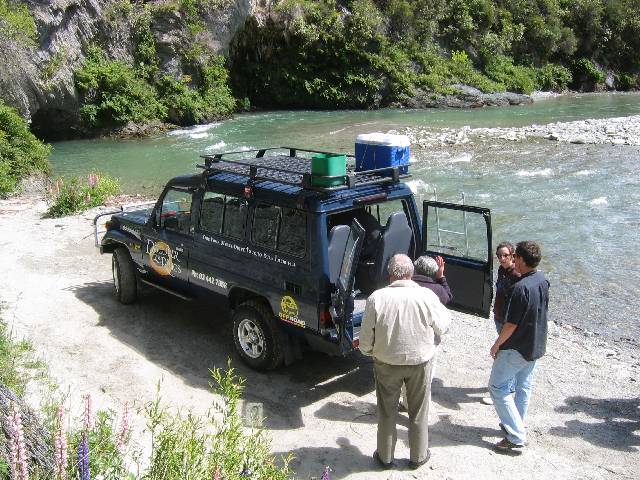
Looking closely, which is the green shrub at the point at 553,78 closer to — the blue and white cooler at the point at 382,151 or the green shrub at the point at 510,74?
the green shrub at the point at 510,74

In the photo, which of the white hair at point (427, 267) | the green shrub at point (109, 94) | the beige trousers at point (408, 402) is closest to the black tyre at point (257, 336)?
the white hair at point (427, 267)

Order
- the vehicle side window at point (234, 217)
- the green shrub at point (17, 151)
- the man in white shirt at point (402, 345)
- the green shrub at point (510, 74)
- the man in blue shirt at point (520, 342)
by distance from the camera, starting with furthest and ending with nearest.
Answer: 1. the green shrub at point (510, 74)
2. the green shrub at point (17, 151)
3. the vehicle side window at point (234, 217)
4. the man in blue shirt at point (520, 342)
5. the man in white shirt at point (402, 345)

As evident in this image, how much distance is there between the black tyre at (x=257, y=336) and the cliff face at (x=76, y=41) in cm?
1840

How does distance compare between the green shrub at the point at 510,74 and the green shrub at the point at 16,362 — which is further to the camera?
the green shrub at the point at 510,74

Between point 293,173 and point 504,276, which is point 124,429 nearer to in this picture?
point 293,173

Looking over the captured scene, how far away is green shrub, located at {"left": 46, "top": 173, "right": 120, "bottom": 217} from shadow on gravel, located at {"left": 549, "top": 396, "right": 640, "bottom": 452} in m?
11.5

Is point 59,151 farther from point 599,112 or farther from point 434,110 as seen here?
point 599,112

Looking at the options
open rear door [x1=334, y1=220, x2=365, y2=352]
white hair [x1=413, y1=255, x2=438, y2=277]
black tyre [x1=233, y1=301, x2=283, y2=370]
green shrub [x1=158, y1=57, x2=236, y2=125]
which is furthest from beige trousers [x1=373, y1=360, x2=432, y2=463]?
green shrub [x1=158, y1=57, x2=236, y2=125]

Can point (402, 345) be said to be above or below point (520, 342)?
above

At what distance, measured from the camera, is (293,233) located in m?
6.39

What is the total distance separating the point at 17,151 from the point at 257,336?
548 inches

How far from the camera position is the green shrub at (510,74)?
4366 cm

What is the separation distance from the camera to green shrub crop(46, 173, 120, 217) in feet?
46.9

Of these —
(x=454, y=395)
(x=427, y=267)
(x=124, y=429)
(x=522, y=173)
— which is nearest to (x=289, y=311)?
(x=427, y=267)
